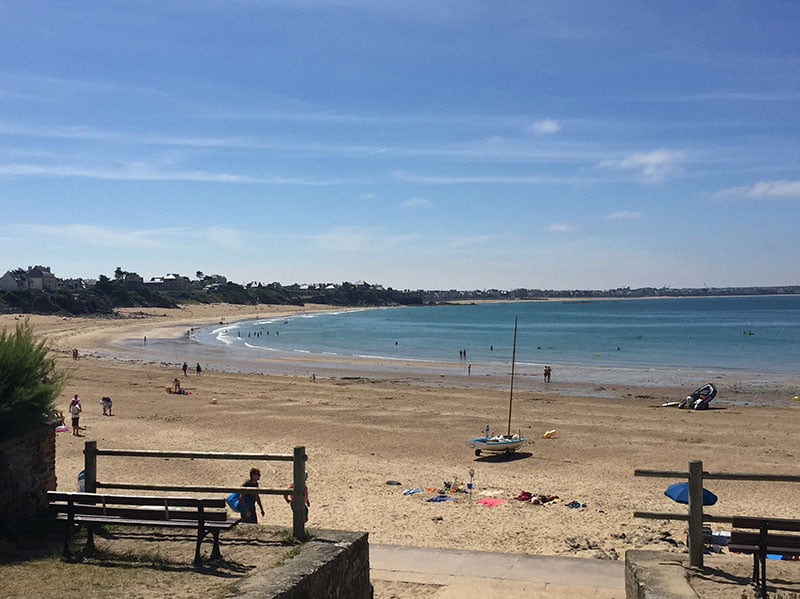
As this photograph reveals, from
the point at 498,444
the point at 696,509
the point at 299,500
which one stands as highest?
the point at 696,509

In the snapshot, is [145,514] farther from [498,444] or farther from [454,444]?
[454,444]

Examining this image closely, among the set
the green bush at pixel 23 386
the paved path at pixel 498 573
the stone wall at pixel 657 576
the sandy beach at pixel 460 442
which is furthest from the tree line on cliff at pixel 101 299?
the stone wall at pixel 657 576

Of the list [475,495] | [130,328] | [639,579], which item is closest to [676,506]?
[475,495]

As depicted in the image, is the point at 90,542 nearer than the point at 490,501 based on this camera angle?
Yes

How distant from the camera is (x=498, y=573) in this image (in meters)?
9.58

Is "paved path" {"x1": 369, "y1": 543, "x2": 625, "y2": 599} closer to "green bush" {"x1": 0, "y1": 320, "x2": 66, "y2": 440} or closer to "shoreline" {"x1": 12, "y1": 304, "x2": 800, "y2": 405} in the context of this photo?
"green bush" {"x1": 0, "y1": 320, "x2": 66, "y2": 440}

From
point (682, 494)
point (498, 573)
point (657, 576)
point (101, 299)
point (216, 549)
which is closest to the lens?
point (657, 576)

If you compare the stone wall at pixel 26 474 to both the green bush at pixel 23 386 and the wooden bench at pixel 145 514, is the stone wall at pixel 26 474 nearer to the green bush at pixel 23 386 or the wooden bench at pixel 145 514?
the green bush at pixel 23 386

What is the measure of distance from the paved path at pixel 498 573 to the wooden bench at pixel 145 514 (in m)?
3.16

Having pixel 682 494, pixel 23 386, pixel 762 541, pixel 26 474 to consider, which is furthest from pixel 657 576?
pixel 23 386

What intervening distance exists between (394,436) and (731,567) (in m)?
16.2

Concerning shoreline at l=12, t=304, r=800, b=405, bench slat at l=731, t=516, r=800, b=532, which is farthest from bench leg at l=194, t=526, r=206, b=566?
shoreline at l=12, t=304, r=800, b=405

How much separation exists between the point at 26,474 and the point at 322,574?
12.3ft

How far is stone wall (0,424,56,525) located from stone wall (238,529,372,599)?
3.12 m
